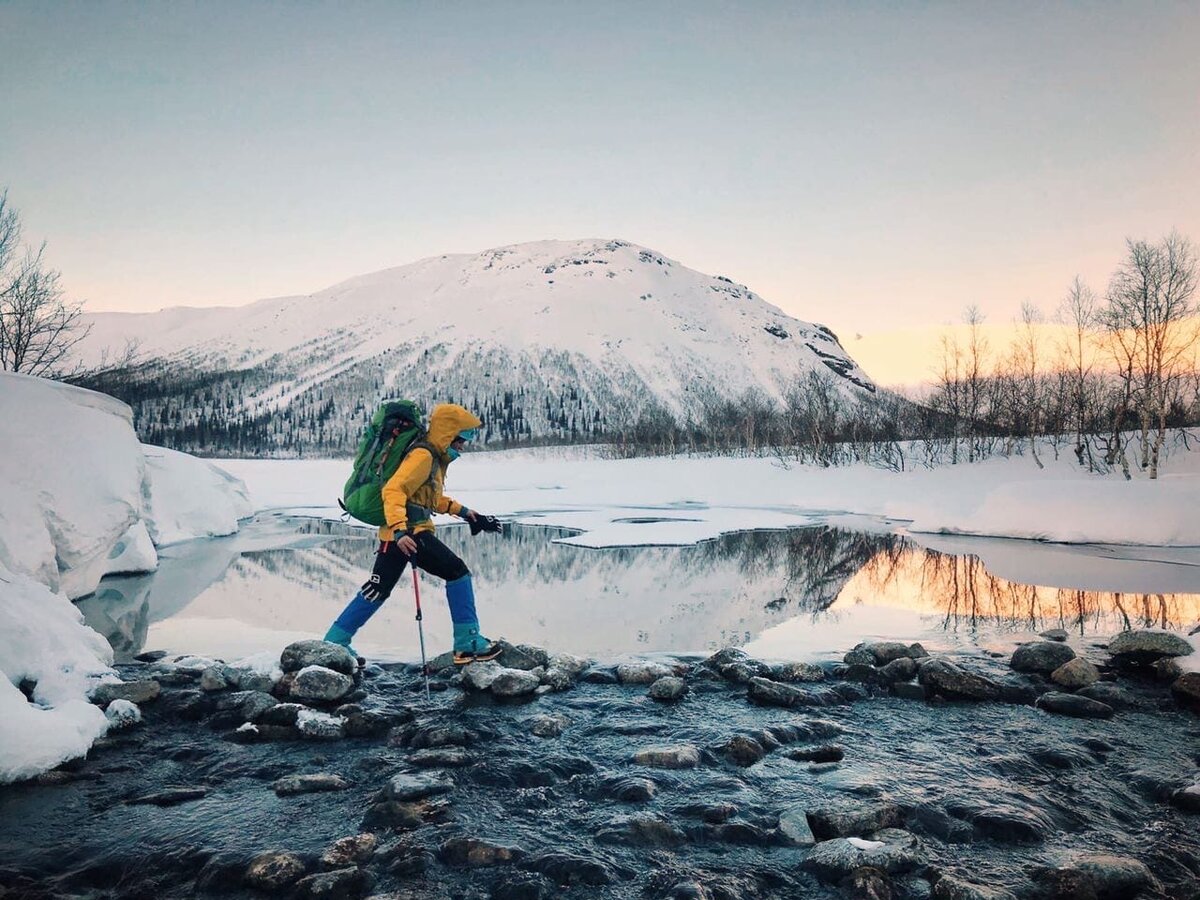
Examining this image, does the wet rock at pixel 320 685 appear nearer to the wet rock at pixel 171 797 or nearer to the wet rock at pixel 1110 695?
the wet rock at pixel 171 797

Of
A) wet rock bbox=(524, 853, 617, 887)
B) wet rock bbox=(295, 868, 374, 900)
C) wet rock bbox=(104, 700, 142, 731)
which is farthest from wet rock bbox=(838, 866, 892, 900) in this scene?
wet rock bbox=(104, 700, 142, 731)

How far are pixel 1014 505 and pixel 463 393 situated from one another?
16497cm

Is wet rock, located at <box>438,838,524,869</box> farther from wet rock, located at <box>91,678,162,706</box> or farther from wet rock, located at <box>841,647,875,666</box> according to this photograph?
wet rock, located at <box>841,647,875,666</box>

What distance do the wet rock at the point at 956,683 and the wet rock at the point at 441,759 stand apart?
443 cm

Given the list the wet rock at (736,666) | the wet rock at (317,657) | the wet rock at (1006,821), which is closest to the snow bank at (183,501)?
the wet rock at (317,657)

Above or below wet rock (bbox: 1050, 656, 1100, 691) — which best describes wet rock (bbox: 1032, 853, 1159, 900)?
above

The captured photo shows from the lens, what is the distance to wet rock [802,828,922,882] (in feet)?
12.4

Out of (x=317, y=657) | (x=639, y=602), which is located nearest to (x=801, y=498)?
(x=639, y=602)

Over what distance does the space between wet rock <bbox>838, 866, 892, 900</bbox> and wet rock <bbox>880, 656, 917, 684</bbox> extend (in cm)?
369

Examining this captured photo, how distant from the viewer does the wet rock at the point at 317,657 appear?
727 centimetres

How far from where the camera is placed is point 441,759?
17.5 ft

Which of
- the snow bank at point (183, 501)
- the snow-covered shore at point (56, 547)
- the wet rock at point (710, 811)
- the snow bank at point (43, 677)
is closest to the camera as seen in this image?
the wet rock at point (710, 811)

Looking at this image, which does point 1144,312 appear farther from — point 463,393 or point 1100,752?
point 463,393

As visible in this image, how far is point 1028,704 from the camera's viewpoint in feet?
21.4
